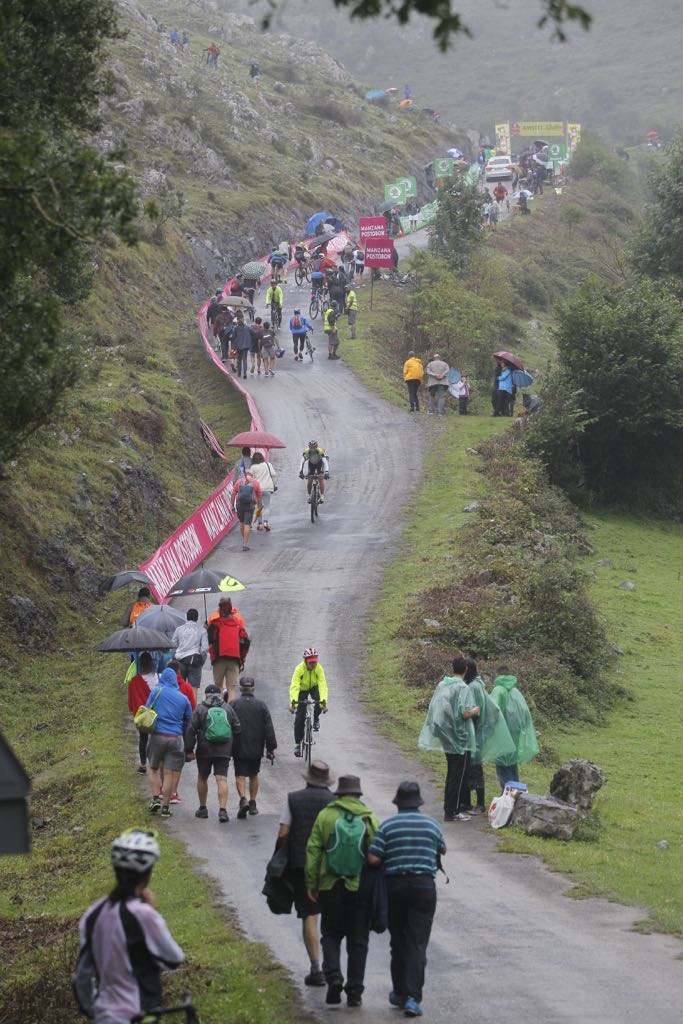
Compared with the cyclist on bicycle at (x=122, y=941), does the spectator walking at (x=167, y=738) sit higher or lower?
lower

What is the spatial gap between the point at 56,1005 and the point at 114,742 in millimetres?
9728

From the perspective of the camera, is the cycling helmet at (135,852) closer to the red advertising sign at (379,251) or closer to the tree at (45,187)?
the tree at (45,187)

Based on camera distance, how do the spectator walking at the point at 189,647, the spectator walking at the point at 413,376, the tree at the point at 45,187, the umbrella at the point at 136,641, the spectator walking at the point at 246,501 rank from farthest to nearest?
the spectator walking at the point at 413,376
the spectator walking at the point at 246,501
the spectator walking at the point at 189,647
the umbrella at the point at 136,641
the tree at the point at 45,187

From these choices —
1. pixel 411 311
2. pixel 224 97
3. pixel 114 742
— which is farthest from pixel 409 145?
pixel 114 742

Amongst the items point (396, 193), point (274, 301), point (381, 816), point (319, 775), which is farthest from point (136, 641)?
point (396, 193)

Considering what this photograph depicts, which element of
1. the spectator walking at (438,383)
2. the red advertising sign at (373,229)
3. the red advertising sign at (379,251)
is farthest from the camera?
the red advertising sign at (373,229)

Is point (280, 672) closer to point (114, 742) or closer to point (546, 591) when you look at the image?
point (114, 742)

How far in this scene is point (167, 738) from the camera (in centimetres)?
1683

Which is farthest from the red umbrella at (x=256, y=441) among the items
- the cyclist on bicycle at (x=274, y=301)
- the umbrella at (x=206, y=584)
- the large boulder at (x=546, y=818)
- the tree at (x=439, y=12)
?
the tree at (x=439, y=12)

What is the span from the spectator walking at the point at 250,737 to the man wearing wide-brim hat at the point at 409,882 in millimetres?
5975

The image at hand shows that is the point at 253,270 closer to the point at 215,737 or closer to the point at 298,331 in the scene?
the point at 298,331

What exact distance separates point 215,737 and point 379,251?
43.1m

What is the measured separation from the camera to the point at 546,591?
88.2 feet

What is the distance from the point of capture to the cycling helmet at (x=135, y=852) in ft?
24.2
